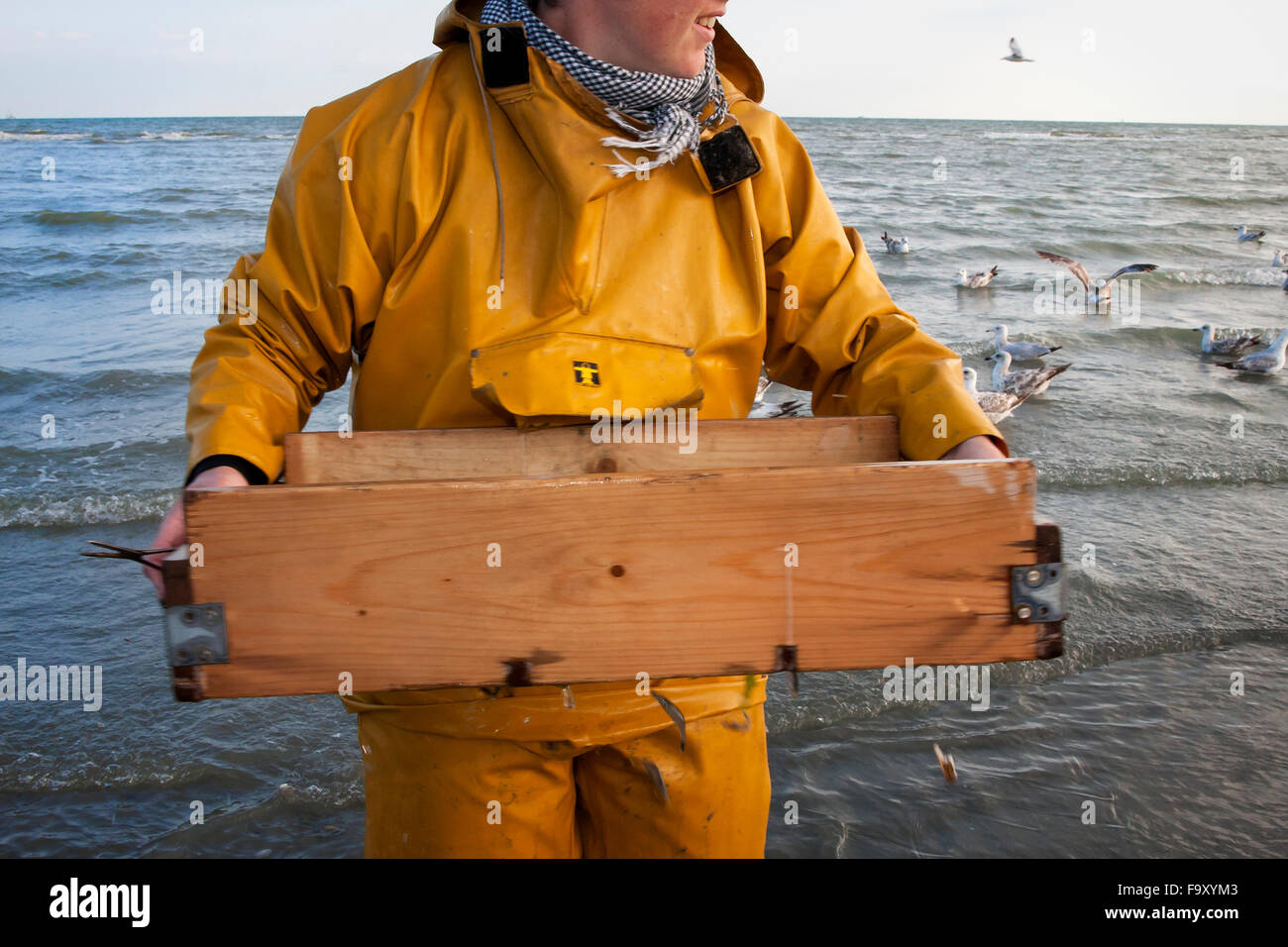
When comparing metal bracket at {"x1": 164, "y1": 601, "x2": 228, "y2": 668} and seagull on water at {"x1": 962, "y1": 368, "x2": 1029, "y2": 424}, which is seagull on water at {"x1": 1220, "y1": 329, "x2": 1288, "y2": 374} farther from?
metal bracket at {"x1": 164, "y1": 601, "x2": 228, "y2": 668}

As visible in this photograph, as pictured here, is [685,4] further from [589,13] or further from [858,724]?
[858,724]

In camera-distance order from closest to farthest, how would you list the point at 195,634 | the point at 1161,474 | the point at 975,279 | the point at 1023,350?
the point at 195,634
the point at 1161,474
the point at 1023,350
the point at 975,279

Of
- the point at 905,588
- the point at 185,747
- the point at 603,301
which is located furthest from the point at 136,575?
the point at 905,588

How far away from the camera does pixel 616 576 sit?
151 cm

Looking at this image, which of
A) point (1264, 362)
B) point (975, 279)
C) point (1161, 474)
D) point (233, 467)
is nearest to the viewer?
point (233, 467)

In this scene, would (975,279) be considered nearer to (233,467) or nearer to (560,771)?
(560,771)

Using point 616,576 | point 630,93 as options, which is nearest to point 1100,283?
point 630,93

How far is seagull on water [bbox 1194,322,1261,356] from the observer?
1004 cm

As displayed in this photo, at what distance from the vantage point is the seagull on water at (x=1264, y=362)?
9.46 meters

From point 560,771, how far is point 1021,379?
763 cm

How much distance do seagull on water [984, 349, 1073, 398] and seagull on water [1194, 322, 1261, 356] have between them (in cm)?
247

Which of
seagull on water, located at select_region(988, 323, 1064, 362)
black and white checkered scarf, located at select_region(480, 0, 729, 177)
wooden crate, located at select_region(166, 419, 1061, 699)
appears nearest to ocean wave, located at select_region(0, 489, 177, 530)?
black and white checkered scarf, located at select_region(480, 0, 729, 177)

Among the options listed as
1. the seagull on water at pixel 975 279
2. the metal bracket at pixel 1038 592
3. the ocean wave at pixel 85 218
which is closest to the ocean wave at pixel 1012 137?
the seagull on water at pixel 975 279

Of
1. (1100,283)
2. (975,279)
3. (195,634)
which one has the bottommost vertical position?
(195,634)
